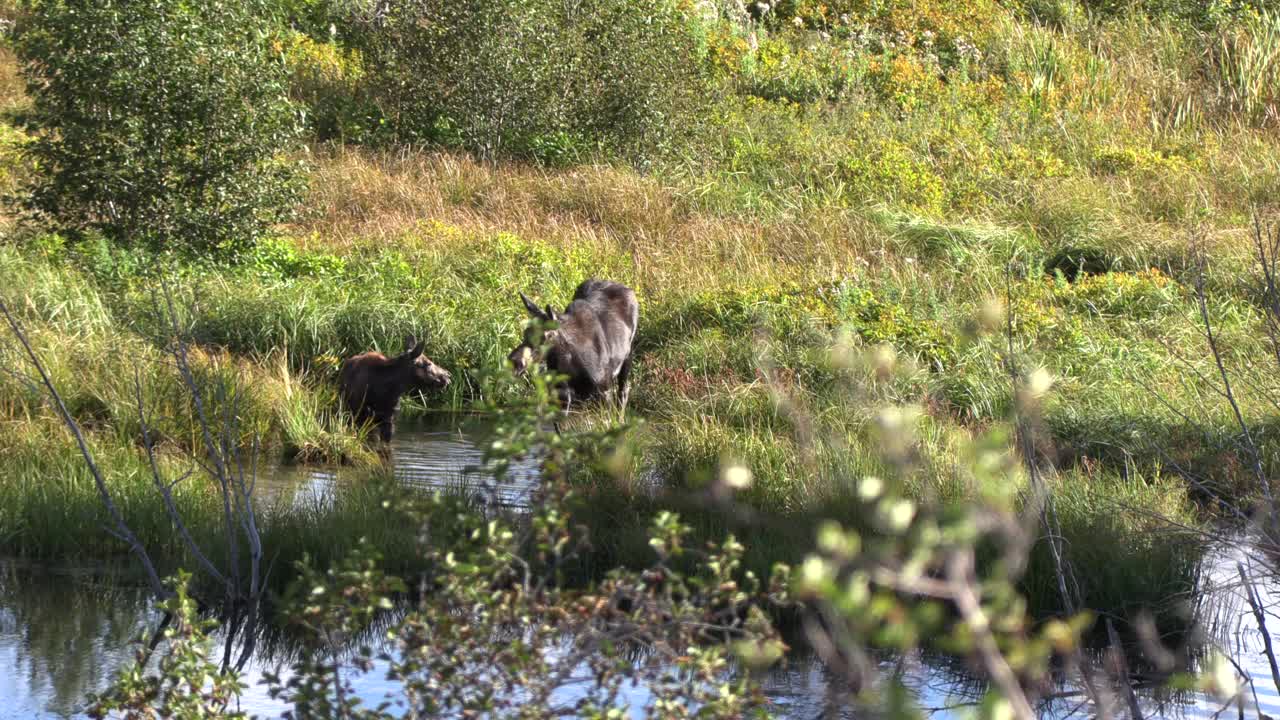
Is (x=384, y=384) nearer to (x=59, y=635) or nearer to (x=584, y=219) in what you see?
(x=59, y=635)

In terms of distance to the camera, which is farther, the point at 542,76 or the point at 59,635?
the point at 542,76

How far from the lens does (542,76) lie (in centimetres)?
1961

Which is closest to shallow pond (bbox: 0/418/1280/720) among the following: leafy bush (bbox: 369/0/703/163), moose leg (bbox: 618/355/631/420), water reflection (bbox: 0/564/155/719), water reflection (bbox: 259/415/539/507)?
water reflection (bbox: 0/564/155/719)

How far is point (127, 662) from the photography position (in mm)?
6000

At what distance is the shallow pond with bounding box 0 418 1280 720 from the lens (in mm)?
5664

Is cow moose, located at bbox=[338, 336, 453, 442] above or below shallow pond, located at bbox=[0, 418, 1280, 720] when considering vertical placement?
below

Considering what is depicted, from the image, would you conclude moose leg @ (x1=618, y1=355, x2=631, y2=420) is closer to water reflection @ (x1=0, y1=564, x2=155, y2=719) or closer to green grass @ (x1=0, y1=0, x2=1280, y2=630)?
green grass @ (x1=0, y1=0, x2=1280, y2=630)

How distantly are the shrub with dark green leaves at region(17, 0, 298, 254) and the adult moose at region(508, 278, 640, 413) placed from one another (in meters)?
3.78

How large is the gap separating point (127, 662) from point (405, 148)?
14730 millimetres

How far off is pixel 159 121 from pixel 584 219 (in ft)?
16.7

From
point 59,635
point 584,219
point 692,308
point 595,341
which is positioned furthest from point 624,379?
point 59,635

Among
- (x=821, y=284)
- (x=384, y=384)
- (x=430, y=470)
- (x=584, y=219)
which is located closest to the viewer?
(x=430, y=470)

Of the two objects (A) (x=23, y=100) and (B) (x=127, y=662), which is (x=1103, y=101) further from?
(B) (x=127, y=662)

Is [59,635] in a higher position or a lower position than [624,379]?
higher
